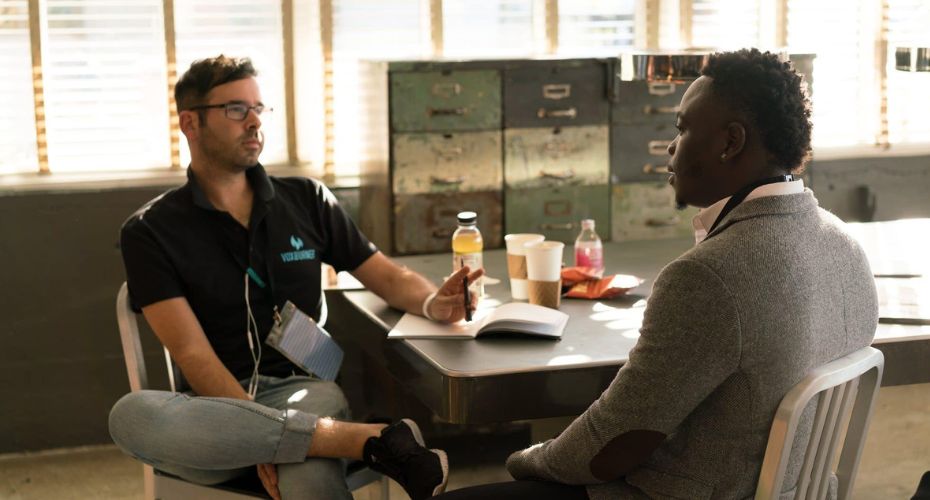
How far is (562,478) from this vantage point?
6.37ft

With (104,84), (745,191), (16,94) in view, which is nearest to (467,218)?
(745,191)

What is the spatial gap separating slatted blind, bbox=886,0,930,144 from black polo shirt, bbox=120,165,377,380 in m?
3.50

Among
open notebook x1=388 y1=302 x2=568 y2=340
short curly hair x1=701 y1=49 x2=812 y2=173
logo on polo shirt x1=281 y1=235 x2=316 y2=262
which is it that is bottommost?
open notebook x1=388 y1=302 x2=568 y2=340

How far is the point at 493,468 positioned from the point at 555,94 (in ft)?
4.84

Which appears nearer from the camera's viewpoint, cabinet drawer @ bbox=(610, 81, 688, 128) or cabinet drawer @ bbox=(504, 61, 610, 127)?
cabinet drawer @ bbox=(504, 61, 610, 127)

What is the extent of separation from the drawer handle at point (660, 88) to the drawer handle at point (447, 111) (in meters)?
0.78

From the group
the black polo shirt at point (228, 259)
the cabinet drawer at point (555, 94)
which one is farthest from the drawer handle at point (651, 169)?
the black polo shirt at point (228, 259)

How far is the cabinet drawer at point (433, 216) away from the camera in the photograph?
14.1 ft

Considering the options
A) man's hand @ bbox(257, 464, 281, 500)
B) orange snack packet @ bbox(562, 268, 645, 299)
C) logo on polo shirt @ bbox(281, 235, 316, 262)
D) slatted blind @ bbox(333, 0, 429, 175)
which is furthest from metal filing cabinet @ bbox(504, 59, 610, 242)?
man's hand @ bbox(257, 464, 281, 500)

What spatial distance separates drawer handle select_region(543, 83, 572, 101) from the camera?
4.40 meters

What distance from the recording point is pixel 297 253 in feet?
9.50

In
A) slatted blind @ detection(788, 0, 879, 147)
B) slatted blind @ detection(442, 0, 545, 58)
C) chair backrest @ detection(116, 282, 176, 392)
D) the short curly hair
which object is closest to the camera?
the short curly hair

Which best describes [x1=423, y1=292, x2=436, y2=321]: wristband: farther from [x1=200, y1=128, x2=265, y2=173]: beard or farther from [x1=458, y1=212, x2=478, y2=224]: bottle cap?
[x1=200, y1=128, x2=265, y2=173]: beard

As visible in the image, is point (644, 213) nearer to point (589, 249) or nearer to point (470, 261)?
point (589, 249)
